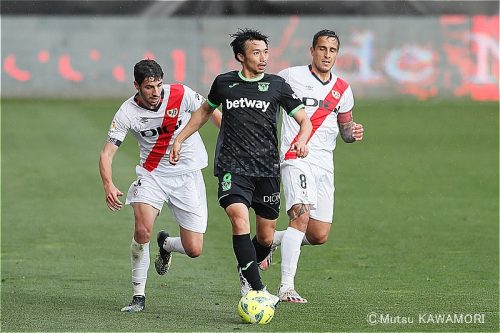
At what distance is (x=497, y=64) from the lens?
42.7 metres

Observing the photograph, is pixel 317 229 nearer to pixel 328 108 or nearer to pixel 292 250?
pixel 292 250

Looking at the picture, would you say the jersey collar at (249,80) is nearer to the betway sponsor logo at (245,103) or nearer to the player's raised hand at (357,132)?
the betway sponsor logo at (245,103)

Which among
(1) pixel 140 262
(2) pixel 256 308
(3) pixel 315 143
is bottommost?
(2) pixel 256 308

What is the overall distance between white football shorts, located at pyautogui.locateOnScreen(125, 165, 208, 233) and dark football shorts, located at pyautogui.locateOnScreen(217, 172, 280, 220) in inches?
26.7

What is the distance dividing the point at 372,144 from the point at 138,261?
18.0 m

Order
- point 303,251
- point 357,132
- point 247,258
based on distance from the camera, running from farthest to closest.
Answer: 1. point 303,251
2. point 357,132
3. point 247,258

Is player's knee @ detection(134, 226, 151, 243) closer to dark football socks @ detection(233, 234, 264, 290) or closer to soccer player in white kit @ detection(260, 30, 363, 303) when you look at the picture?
dark football socks @ detection(233, 234, 264, 290)

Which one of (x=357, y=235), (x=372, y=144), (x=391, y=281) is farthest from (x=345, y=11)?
(x=391, y=281)

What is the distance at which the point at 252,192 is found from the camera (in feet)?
31.0

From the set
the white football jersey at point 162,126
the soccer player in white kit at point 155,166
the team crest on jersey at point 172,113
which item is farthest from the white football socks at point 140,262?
the team crest on jersey at point 172,113

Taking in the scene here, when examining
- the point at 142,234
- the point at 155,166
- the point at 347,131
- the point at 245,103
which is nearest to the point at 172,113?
the point at 155,166

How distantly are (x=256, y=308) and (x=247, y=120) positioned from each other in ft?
5.19

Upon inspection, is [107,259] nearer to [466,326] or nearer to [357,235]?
[357,235]

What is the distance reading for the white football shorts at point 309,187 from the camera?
1007cm
